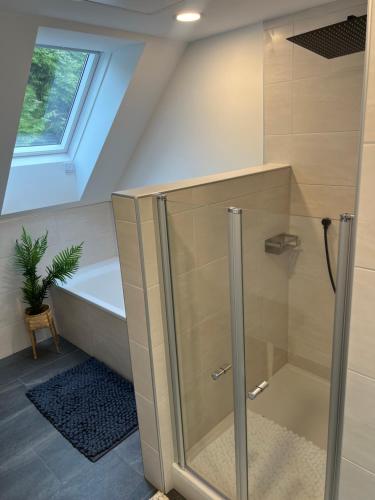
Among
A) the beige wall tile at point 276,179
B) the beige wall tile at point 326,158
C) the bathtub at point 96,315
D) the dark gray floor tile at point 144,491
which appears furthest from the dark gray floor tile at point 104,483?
the beige wall tile at point 326,158

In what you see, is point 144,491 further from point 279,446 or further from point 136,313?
point 136,313

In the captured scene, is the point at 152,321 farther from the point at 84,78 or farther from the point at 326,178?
the point at 84,78

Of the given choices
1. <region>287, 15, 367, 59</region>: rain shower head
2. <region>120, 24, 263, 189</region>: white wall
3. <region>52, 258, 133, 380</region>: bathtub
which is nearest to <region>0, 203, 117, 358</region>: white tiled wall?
<region>52, 258, 133, 380</region>: bathtub

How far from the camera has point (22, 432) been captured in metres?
2.31

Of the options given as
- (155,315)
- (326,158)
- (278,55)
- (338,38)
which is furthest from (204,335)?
(278,55)

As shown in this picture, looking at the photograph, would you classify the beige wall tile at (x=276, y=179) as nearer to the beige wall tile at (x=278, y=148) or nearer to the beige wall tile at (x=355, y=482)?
the beige wall tile at (x=278, y=148)

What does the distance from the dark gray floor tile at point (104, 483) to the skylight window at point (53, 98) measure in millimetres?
2339

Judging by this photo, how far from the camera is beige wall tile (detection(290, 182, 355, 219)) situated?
6.88ft

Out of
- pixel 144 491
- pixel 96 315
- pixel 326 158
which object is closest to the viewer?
pixel 144 491

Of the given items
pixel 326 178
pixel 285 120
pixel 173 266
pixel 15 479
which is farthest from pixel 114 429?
pixel 285 120

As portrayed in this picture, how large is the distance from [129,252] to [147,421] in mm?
854

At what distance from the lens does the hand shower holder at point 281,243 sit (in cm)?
190

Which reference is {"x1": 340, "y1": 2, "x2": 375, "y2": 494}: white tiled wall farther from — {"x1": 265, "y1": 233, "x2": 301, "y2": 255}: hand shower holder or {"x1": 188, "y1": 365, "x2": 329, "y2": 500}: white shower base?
{"x1": 265, "y1": 233, "x2": 301, "y2": 255}: hand shower holder

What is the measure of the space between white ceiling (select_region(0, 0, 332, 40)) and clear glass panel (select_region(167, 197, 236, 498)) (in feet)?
3.42
